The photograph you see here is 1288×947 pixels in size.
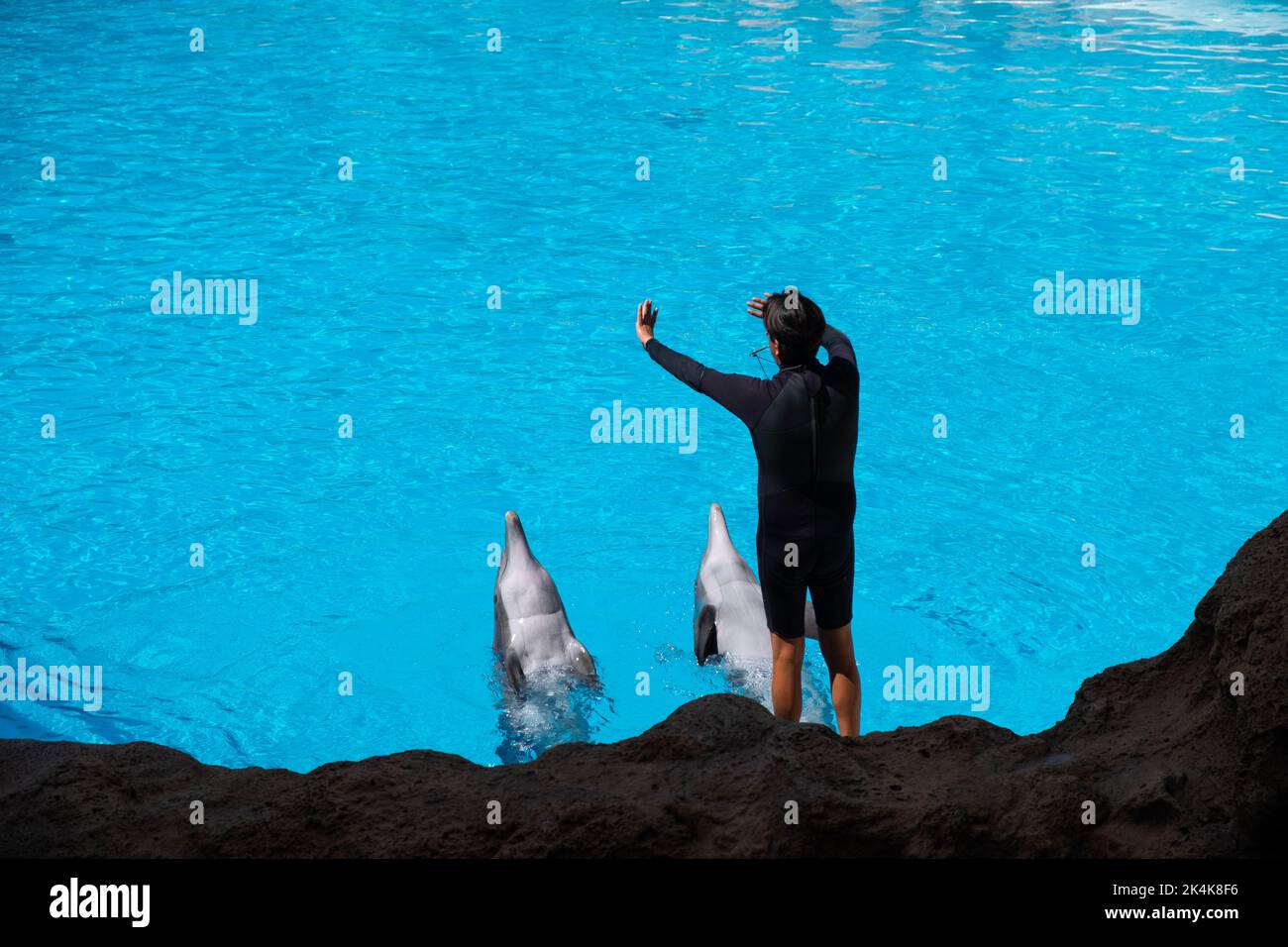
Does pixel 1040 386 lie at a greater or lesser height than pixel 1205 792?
greater

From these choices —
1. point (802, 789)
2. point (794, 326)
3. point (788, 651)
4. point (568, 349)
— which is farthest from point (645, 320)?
point (568, 349)

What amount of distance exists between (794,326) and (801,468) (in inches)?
19.6

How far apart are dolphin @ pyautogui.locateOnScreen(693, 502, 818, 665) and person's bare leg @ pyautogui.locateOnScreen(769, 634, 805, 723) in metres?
0.70

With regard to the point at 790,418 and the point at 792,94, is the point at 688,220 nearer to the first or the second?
the point at 792,94

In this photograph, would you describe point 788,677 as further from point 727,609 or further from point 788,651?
point 727,609

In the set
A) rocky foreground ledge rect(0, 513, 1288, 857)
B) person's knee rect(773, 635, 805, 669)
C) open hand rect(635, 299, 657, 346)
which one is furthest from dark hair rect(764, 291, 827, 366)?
rocky foreground ledge rect(0, 513, 1288, 857)

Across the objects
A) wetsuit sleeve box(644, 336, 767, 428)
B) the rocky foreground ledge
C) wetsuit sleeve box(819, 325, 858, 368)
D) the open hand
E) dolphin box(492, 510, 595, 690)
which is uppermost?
the open hand

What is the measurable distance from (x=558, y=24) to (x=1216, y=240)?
8.61 meters

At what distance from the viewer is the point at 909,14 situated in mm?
16234

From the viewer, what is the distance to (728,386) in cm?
423

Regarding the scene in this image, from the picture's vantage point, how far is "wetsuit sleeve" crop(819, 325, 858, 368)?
4.26 meters

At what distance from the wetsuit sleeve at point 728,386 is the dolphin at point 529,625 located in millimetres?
1445

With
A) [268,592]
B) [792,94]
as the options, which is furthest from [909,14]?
[268,592]

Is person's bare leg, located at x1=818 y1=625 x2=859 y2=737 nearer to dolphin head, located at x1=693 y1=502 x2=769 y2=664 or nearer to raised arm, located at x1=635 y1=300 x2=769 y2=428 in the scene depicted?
dolphin head, located at x1=693 y1=502 x2=769 y2=664
